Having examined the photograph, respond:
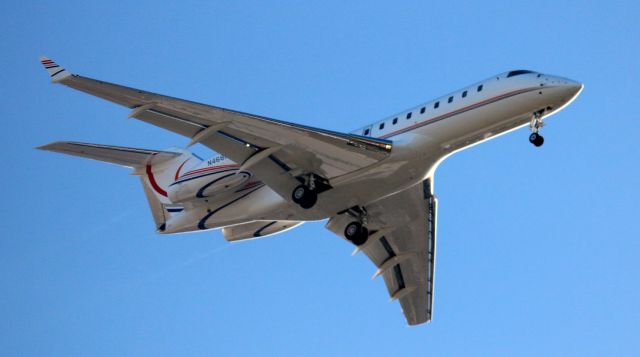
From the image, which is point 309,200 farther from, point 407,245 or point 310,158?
point 407,245

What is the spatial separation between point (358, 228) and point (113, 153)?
7.05 metres

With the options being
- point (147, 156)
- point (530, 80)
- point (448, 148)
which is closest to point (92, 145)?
point (147, 156)

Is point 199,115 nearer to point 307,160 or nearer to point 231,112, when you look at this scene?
point 231,112

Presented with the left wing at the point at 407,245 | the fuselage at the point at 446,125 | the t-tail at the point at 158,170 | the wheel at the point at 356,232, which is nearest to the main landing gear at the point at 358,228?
the wheel at the point at 356,232

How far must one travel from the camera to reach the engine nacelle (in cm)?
2748

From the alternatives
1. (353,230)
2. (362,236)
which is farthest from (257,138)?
(362,236)

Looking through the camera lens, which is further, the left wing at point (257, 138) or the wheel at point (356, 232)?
the wheel at point (356, 232)

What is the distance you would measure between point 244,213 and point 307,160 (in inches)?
110

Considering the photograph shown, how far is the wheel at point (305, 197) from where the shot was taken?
1045 inches

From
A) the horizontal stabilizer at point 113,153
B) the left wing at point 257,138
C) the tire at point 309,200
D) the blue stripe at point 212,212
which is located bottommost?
the tire at point 309,200

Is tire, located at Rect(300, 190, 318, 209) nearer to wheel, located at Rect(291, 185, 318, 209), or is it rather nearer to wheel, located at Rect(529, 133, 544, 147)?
wheel, located at Rect(291, 185, 318, 209)

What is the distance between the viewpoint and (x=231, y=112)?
24969mm

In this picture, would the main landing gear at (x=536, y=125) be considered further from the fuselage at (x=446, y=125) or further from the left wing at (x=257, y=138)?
the left wing at (x=257, y=138)

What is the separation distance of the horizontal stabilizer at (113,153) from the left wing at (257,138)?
9.19ft
